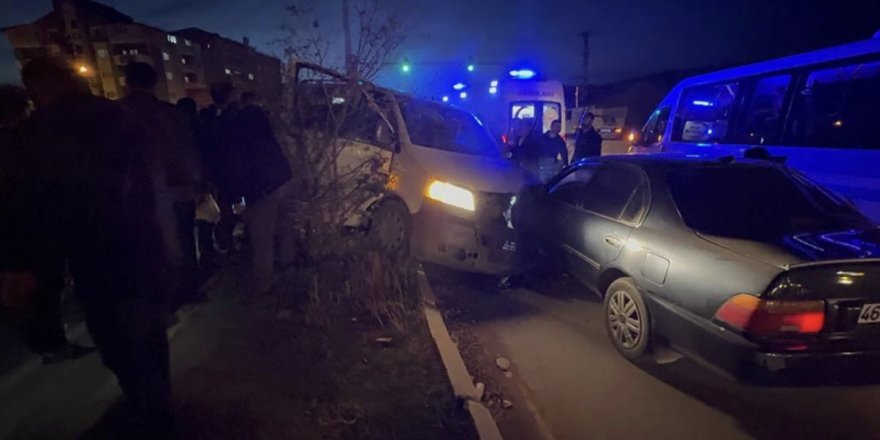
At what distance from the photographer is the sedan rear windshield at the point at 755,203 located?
3234mm

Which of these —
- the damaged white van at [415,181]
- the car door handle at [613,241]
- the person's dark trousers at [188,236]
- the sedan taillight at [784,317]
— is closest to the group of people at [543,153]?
the damaged white van at [415,181]

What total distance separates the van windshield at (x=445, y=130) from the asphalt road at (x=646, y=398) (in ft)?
7.18

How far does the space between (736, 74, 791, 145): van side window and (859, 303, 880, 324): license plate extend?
16.7 ft

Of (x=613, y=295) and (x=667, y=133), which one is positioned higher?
(x=667, y=133)

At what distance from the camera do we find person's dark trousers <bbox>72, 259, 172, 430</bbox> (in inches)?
84.3

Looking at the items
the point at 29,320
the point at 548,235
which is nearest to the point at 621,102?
the point at 548,235

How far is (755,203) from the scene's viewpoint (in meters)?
3.48

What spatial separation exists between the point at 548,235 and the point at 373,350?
7.97 feet

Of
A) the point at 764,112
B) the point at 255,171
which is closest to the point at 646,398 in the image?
the point at 255,171

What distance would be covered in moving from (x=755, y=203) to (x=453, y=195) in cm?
260

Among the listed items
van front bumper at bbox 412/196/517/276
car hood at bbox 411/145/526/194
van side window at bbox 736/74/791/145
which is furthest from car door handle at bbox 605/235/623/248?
van side window at bbox 736/74/791/145

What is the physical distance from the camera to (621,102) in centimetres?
4669

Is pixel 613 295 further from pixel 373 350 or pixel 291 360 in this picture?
pixel 291 360

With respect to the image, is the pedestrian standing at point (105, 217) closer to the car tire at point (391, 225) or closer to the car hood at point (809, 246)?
the car tire at point (391, 225)
